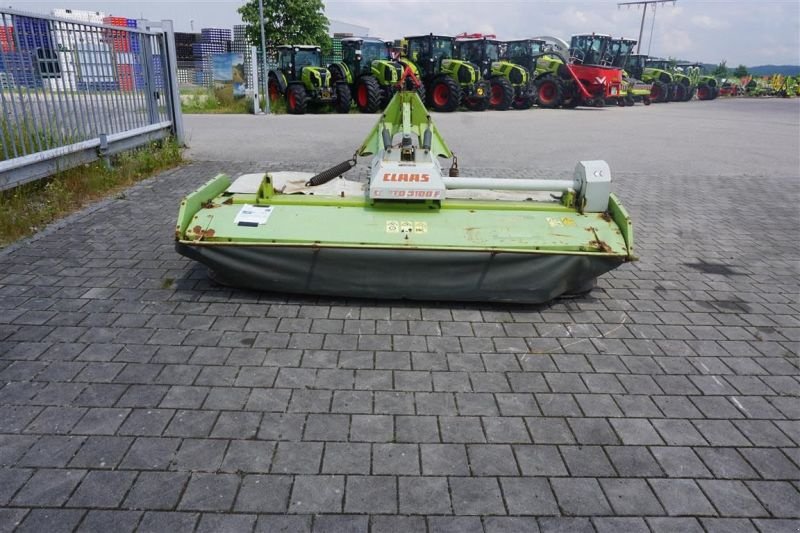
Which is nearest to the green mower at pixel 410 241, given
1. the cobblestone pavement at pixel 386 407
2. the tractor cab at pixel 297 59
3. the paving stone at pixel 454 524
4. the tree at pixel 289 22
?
the cobblestone pavement at pixel 386 407

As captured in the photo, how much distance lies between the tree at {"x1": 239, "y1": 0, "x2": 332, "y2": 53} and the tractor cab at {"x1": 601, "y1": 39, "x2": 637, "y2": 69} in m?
13.2

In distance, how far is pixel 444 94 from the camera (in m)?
19.0

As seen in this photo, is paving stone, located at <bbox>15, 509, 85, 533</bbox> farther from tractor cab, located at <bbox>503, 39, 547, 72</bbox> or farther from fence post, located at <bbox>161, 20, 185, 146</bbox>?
tractor cab, located at <bbox>503, 39, 547, 72</bbox>

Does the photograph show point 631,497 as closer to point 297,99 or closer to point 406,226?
point 406,226

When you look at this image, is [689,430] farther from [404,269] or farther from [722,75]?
[722,75]

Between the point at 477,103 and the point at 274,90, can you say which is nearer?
the point at 477,103

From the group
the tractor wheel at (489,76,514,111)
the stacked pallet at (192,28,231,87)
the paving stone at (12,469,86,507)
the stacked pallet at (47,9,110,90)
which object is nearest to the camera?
the paving stone at (12,469,86,507)

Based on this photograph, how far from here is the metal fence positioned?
6.14m

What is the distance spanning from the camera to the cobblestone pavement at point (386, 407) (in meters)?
2.45

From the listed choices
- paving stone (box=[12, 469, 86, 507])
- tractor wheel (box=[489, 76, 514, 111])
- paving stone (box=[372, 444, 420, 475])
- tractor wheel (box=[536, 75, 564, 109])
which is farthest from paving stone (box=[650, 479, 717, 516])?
tractor wheel (box=[536, 75, 564, 109])

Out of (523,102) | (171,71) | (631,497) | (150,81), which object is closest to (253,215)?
(631,497)

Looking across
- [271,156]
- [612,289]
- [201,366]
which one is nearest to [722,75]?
[271,156]

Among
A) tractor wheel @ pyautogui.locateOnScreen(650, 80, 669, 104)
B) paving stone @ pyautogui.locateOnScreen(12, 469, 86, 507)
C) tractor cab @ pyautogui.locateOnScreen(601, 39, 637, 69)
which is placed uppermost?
tractor cab @ pyautogui.locateOnScreen(601, 39, 637, 69)

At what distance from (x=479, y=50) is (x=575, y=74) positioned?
4.26 metres
